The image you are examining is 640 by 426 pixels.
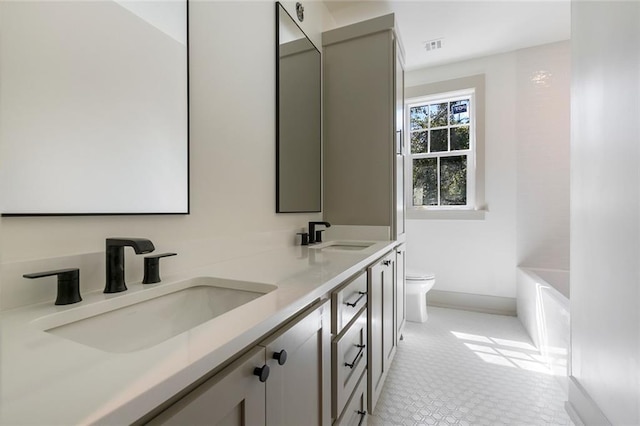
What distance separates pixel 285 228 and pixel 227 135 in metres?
0.66

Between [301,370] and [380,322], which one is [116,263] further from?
[380,322]

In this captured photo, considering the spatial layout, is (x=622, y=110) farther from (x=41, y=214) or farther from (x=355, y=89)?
(x=41, y=214)

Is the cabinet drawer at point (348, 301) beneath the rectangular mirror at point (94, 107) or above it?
beneath

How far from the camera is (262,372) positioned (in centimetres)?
56

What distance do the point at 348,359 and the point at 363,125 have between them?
5.17ft

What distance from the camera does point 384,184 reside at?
6.78 ft

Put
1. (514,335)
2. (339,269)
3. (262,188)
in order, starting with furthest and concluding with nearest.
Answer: (514,335), (262,188), (339,269)

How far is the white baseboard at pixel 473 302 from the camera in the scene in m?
3.05

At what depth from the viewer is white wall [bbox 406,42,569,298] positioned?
114 inches

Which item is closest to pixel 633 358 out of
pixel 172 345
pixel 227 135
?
pixel 172 345

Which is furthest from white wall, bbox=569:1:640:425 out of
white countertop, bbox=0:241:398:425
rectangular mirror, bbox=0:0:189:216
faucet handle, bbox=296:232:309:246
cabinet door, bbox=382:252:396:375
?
rectangular mirror, bbox=0:0:189:216

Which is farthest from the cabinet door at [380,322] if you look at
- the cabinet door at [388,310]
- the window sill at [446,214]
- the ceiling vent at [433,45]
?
the ceiling vent at [433,45]

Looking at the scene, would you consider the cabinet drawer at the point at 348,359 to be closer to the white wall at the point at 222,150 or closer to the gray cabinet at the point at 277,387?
the gray cabinet at the point at 277,387

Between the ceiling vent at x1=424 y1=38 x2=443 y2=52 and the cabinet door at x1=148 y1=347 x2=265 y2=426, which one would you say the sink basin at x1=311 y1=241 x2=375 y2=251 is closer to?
the cabinet door at x1=148 y1=347 x2=265 y2=426
